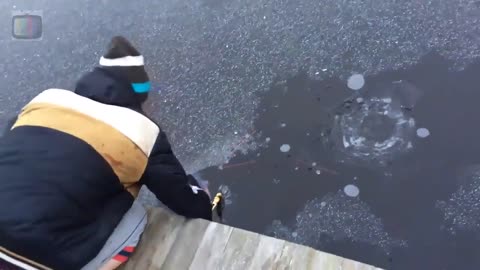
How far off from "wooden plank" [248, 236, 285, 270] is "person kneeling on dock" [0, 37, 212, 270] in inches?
12.5

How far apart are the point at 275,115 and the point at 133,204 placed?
855mm

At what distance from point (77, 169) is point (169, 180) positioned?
0.28 metres

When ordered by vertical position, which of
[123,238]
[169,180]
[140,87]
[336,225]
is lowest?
[336,225]

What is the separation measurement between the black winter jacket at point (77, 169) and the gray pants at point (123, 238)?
6cm

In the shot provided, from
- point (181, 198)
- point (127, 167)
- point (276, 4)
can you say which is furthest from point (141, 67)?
point (276, 4)

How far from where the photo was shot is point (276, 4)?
8.71ft

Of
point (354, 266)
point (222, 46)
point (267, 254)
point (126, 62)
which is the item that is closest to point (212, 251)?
point (267, 254)

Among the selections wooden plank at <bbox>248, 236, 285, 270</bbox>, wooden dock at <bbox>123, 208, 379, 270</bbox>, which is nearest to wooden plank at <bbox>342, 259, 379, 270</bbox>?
wooden dock at <bbox>123, 208, 379, 270</bbox>

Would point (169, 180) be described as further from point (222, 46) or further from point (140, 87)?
point (222, 46)

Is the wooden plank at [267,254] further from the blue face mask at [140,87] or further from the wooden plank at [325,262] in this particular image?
the blue face mask at [140,87]

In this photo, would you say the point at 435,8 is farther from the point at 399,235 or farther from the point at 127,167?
the point at 127,167

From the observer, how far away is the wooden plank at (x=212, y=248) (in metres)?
1.75

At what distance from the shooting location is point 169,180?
157 centimetres

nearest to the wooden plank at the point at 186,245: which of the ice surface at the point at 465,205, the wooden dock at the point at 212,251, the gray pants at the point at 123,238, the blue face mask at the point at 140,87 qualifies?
the wooden dock at the point at 212,251
